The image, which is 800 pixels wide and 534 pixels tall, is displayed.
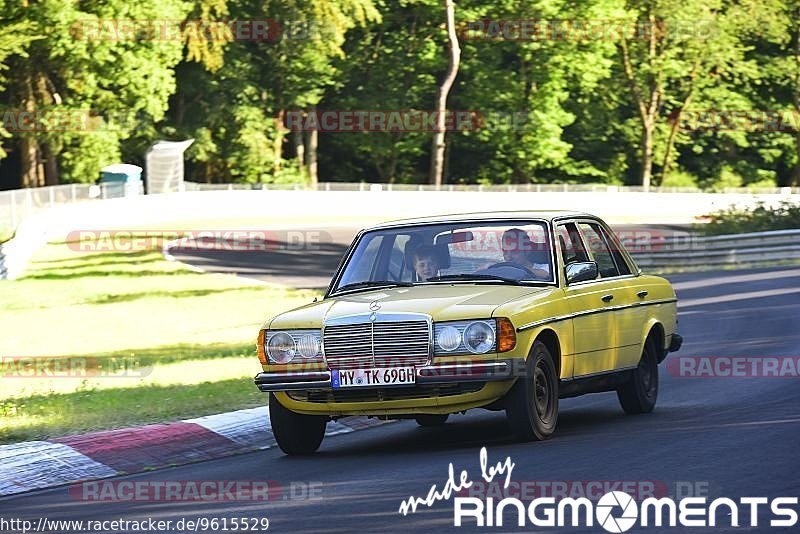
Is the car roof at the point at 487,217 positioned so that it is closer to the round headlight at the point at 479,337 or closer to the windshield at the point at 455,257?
the windshield at the point at 455,257

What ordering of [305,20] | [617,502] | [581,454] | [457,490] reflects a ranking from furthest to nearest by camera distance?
[305,20]
[581,454]
[457,490]
[617,502]

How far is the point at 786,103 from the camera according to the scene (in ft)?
275

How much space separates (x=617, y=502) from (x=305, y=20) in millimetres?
61500

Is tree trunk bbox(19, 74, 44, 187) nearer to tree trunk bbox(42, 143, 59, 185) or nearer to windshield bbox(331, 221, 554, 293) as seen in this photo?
tree trunk bbox(42, 143, 59, 185)

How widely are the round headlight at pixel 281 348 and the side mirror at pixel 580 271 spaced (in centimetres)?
214

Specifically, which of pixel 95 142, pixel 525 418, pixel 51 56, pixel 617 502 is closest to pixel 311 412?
pixel 525 418

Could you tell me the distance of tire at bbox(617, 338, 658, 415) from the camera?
11.8m

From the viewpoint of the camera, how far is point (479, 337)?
959 centimetres

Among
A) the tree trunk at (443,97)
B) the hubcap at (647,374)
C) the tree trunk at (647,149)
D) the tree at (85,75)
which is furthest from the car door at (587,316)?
the tree trunk at (647,149)

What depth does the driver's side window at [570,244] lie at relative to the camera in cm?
1102

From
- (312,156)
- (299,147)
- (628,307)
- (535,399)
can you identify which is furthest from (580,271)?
(299,147)

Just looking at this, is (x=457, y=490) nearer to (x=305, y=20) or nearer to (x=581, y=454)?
(x=581, y=454)

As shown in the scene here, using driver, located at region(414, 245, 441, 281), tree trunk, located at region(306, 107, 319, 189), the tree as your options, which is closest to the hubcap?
driver, located at region(414, 245, 441, 281)

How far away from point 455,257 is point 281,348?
5.04ft
